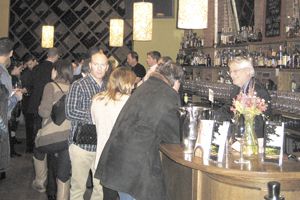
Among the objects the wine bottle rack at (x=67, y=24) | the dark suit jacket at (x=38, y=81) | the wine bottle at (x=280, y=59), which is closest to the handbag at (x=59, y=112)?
the dark suit jacket at (x=38, y=81)

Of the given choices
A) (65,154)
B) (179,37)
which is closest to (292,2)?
(65,154)

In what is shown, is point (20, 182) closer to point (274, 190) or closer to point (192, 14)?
point (192, 14)

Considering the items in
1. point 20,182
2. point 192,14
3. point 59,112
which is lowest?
point 20,182

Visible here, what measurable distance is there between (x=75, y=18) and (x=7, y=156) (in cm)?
728

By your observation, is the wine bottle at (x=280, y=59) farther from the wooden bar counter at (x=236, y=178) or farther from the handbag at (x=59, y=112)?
the wooden bar counter at (x=236, y=178)

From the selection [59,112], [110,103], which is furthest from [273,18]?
[110,103]

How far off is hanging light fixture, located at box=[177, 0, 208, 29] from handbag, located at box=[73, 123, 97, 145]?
52.9 inches

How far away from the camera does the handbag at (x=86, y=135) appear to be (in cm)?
342

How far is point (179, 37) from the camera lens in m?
10.1

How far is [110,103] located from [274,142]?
125 cm

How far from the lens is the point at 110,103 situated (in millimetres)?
3262

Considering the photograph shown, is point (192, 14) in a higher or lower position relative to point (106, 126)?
higher

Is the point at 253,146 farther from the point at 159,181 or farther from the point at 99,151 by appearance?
the point at 99,151

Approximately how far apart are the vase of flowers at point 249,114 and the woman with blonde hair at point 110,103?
2.97 feet
